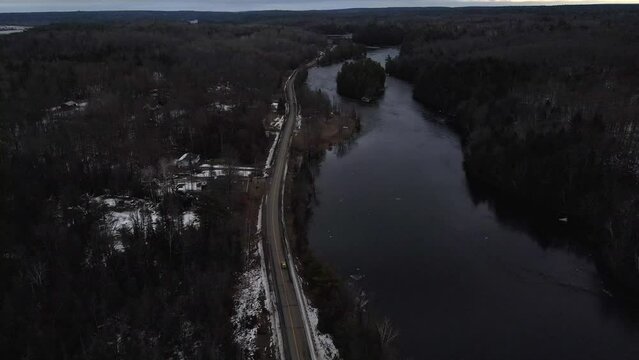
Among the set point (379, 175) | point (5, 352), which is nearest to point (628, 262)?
point (379, 175)

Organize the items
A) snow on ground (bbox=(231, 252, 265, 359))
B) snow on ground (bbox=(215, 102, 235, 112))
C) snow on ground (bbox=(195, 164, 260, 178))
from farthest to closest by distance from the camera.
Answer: snow on ground (bbox=(215, 102, 235, 112)) < snow on ground (bbox=(195, 164, 260, 178)) < snow on ground (bbox=(231, 252, 265, 359))

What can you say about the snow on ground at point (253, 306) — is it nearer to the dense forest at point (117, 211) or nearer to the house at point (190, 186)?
the dense forest at point (117, 211)

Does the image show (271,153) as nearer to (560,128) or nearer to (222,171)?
(222,171)

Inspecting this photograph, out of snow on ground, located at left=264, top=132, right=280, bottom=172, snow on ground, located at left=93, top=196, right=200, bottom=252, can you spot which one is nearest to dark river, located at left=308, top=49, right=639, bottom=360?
snow on ground, located at left=264, top=132, right=280, bottom=172

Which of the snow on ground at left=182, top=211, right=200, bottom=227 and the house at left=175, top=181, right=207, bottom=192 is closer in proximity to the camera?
the snow on ground at left=182, top=211, right=200, bottom=227

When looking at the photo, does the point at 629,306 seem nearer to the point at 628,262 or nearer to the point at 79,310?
the point at 628,262

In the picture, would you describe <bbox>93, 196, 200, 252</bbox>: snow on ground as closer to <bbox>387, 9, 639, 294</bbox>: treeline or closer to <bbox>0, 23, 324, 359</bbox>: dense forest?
<bbox>0, 23, 324, 359</bbox>: dense forest
